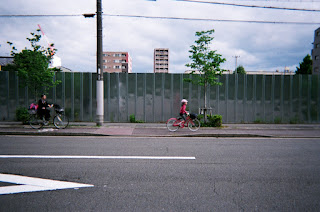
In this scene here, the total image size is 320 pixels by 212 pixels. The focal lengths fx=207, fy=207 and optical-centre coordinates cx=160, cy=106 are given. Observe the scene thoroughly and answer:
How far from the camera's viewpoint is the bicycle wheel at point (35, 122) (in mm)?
10146

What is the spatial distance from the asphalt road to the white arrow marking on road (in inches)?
5.6

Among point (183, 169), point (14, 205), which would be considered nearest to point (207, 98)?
point (183, 169)

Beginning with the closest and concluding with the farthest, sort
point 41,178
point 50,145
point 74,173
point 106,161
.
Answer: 1. point 41,178
2. point 74,173
3. point 106,161
4. point 50,145

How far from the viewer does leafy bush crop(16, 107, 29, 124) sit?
11.1m

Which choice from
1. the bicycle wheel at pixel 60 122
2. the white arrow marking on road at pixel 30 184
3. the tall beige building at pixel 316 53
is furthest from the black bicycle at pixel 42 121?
the tall beige building at pixel 316 53

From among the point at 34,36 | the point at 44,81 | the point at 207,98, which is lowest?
the point at 207,98

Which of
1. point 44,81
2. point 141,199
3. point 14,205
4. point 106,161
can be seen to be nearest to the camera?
point 14,205

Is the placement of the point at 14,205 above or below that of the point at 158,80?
below

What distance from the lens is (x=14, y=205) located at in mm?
2898

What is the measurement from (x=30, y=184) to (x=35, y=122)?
761cm

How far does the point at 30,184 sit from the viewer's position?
142 inches

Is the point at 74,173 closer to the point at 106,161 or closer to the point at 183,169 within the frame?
the point at 106,161

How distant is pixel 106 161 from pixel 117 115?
788 cm

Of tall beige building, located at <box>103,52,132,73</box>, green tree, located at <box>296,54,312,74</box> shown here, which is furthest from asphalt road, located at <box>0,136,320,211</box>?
tall beige building, located at <box>103,52,132,73</box>
